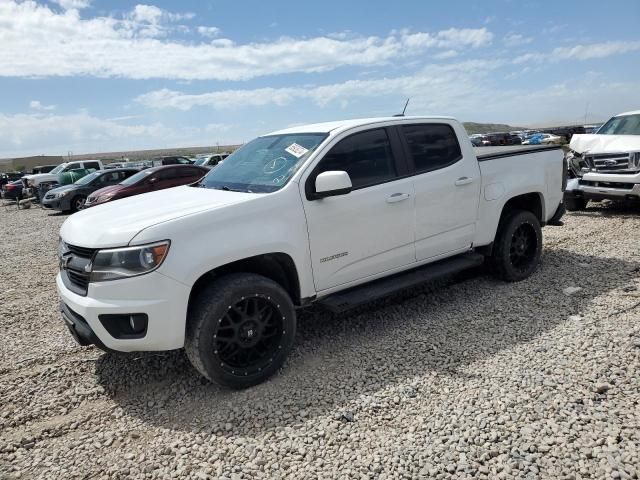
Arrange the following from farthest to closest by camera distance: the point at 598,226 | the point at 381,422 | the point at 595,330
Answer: the point at 598,226, the point at 595,330, the point at 381,422

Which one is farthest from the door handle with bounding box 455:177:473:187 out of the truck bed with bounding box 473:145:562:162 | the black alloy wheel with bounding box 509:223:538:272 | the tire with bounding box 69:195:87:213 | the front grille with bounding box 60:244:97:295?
the tire with bounding box 69:195:87:213

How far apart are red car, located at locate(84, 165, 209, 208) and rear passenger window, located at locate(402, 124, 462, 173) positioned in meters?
9.77

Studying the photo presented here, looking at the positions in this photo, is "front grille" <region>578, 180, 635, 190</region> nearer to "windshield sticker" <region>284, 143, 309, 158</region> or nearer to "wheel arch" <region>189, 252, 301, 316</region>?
"windshield sticker" <region>284, 143, 309, 158</region>

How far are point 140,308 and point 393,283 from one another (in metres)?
2.18

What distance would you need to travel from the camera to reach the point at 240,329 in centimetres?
332

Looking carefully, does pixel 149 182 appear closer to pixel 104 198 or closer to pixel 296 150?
pixel 104 198

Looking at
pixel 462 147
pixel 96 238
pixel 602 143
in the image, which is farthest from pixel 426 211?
pixel 602 143

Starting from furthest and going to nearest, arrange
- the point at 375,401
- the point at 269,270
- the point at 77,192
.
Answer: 1. the point at 77,192
2. the point at 269,270
3. the point at 375,401

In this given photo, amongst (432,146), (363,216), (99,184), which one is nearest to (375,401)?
(363,216)

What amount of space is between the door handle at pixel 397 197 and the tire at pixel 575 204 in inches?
264

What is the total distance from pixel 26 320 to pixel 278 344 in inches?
129

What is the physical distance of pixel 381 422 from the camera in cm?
296

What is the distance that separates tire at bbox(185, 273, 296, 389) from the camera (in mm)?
3146

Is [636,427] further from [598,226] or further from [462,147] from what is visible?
[598,226]
